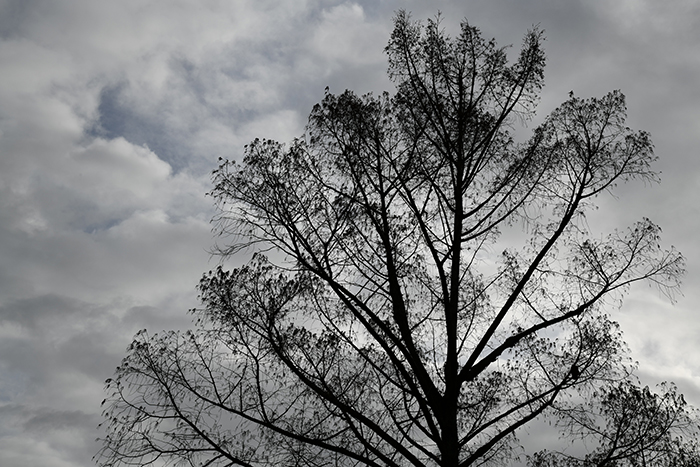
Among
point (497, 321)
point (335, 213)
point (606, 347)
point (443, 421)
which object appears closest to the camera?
point (443, 421)

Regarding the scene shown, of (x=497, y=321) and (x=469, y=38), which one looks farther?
(x=469, y=38)

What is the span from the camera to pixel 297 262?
1041cm

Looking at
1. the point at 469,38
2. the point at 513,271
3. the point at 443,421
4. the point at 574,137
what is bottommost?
the point at 443,421

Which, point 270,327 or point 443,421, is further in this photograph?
point 270,327

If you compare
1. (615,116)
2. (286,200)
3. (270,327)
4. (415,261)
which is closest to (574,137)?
(615,116)

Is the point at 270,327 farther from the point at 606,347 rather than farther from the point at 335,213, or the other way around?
the point at 606,347

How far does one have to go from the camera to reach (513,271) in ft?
37.3

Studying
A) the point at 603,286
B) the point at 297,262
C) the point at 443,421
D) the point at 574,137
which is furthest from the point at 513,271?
the point at 297,262

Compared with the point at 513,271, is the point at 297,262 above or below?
below

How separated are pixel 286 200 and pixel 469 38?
523 cm

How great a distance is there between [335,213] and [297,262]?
1409mm

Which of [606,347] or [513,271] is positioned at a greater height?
[513,271]

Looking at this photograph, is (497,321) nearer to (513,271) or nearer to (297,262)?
(513,271)

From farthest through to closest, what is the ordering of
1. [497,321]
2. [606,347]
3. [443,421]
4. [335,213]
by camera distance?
[335,213]
[606,347]
[497,321]
[443,421]
